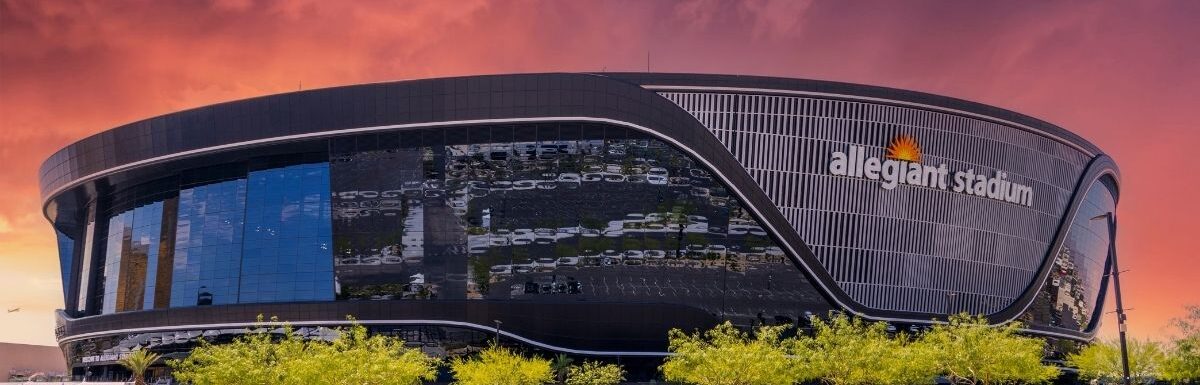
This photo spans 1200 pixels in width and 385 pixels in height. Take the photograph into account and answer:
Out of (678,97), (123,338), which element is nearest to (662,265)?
(678,97)

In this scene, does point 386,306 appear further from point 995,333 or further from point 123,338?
point 995,333

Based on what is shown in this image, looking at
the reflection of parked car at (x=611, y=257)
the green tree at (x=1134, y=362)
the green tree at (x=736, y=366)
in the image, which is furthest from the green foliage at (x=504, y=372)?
the green tree at (x=1134, y=362)

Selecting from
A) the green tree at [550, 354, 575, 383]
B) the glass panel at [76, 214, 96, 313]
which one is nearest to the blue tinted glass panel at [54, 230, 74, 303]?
the glass panel at [76, 214, 96, 313]

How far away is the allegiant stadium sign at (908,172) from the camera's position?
267 ft

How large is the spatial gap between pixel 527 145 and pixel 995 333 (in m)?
36.0

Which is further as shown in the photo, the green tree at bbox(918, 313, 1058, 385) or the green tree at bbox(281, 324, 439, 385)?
the green tree at bbox(918, 313, 1058, 385)

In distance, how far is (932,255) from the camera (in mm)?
85688

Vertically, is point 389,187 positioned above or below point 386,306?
above

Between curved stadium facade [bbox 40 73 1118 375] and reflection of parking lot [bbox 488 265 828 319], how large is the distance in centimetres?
17

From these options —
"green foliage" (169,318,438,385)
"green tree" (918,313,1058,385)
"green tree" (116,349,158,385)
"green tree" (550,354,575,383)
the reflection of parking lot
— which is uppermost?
the reflection of parking lot

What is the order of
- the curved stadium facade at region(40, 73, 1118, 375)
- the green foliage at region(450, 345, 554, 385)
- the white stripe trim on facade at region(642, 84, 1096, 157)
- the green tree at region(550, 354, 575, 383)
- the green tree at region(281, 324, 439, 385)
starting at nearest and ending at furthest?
the green tree at region(281, 324, 439, 385) → the green foliage at region(450, 345, 554, 385) → the green tree at region(550, 354, 575, 383) → the curved stadium facade at region(40, 73, 1118, 375) → the white stripe trim on facade at region(642, 84, 1096, 157)

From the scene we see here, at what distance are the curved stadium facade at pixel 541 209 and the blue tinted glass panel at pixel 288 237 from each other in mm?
175

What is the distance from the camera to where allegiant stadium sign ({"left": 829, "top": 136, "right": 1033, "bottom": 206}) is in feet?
267

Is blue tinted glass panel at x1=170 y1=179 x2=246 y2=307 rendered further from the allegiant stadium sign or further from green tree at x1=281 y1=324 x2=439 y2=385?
the allegiant stadium sign
